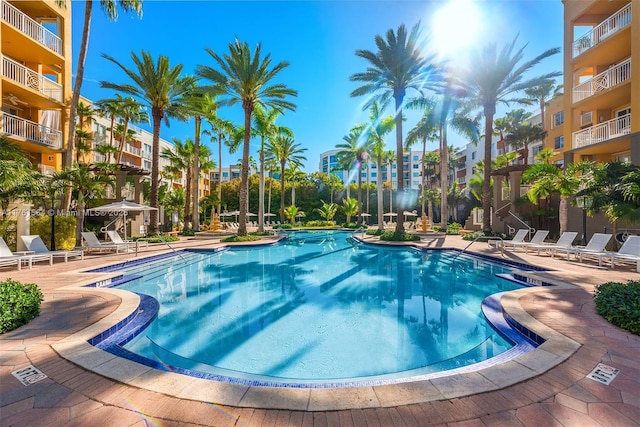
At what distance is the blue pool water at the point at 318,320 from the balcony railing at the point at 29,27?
1491cm

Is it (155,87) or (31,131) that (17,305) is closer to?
(31,131)

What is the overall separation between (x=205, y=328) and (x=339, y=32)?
1633 centimetres

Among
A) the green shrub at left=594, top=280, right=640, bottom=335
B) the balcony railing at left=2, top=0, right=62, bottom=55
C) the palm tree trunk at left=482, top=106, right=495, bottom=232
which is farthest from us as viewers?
the palm tree trunk at left=482, top=106, right=495, bottom=232

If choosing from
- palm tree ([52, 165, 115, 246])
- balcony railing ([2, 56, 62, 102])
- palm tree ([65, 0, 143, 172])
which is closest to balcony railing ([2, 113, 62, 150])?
balcony railing ([2, 56, 62, 102])

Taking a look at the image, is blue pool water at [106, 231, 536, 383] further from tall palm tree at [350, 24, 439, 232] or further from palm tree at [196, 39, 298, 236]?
palm tree at [196, 39, 298, 236]

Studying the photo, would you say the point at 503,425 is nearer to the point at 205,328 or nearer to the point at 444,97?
the point at 205,328

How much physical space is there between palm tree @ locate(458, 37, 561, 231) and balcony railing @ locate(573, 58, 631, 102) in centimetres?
184

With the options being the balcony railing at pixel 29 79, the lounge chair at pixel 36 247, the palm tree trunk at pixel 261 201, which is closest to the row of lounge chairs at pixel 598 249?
the palm tree trunk at pixel 261 201

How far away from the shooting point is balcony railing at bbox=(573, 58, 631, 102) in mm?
14578

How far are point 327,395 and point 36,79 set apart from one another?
2208 centimetres

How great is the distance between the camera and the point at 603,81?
15.6 meters

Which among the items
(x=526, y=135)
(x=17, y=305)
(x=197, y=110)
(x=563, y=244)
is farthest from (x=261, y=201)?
(x=526, y=135)

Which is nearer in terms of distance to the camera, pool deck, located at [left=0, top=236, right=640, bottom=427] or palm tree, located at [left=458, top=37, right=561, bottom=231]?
pool deck, located at [left=0, top=236, right=640, bottom=427]

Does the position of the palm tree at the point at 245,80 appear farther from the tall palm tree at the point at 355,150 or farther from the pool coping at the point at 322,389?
the pool coping at the point at 322,389
